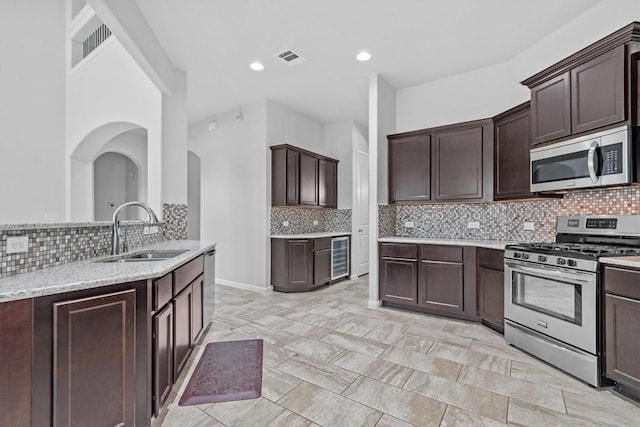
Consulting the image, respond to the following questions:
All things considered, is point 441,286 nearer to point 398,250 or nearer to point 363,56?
point 398,250

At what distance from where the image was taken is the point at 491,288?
124 inches

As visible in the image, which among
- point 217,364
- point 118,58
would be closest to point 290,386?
point 217,364

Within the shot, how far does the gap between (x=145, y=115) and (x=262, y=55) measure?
5.25 feet

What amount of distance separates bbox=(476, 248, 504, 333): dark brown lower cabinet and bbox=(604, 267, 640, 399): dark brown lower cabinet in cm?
96

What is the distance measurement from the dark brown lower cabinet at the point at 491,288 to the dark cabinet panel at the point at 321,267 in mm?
2420

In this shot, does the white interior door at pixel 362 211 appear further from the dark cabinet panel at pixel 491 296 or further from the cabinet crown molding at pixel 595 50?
the cabinet crown molding at pixel 595 50

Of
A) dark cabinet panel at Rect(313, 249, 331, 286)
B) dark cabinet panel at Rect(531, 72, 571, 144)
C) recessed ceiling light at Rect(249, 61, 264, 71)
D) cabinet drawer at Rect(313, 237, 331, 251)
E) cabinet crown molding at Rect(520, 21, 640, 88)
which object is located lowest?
dark cabinet panel at Rect(313, 249, 331, 286)

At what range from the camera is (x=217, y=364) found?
2.45 m

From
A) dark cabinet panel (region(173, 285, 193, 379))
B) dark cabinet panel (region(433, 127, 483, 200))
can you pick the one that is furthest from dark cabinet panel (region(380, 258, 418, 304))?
dark cabinet panel (region(173, 285, 193, 379))

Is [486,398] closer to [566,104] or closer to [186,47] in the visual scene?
[566,104]

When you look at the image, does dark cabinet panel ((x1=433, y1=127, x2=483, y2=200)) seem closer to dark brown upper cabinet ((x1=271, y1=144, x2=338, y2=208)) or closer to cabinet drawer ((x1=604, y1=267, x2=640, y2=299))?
cabinet drawer ((x1=604, y1=267, x2=640, y2=299))

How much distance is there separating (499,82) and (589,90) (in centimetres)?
143

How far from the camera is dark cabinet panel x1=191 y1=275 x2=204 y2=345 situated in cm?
254

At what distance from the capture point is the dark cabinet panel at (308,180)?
5.02m
